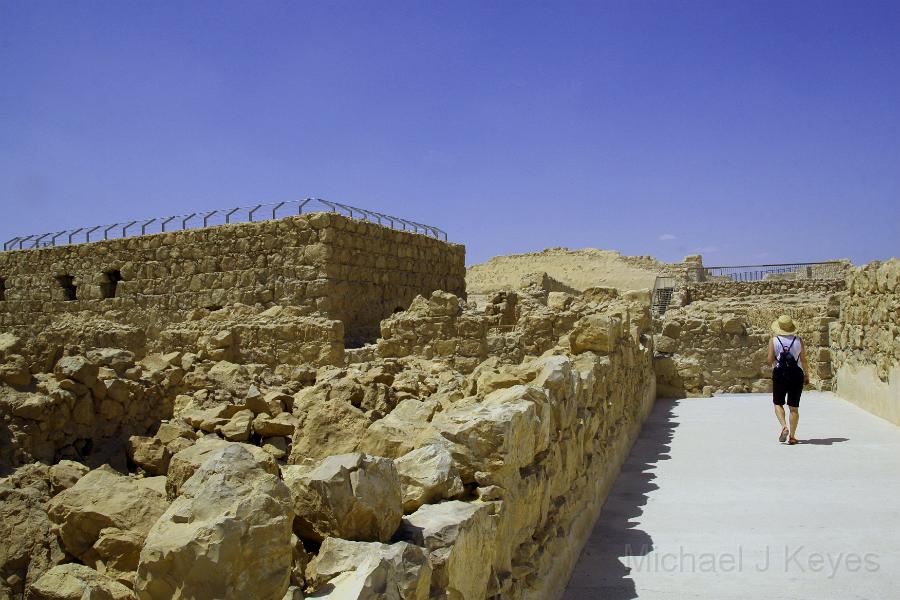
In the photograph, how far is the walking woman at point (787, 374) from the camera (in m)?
7.06

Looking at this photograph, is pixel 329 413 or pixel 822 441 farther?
pixel 822 441

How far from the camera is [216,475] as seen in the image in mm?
2039

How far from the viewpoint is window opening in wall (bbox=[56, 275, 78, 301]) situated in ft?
51.6

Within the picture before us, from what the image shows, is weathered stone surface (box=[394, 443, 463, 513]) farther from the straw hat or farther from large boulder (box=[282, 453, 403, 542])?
the straw hat

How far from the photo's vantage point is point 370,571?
182 cm

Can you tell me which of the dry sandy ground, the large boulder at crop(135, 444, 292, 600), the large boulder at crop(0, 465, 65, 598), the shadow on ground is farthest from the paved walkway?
the dry sandy ground

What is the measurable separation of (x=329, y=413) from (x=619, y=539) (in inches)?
77.8

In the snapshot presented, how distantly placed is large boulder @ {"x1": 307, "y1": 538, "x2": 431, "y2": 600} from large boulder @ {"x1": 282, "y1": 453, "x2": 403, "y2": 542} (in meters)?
0.10

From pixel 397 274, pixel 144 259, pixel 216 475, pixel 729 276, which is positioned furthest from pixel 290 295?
pixel 729 276

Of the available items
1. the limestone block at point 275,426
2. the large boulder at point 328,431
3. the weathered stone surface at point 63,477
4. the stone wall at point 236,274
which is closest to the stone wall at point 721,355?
the stone wall at point 236,274

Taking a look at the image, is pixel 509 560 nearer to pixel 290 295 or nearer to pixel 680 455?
pixel 680 455

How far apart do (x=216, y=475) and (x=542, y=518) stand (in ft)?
6.31

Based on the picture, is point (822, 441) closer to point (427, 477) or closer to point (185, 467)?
point (427, 477)

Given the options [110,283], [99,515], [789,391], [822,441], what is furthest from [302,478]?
[110,283]
